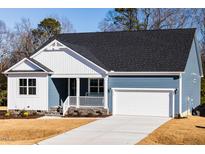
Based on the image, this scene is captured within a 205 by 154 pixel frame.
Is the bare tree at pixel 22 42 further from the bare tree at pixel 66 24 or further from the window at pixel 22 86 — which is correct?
the window at pixel 22 86

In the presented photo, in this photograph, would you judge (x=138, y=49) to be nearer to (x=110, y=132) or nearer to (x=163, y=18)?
(x=110, y=132)

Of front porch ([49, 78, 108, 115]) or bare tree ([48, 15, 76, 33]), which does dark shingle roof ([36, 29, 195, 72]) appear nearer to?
front porch ([49, 78, 108, 115])

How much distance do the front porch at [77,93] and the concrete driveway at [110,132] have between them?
3.34 m

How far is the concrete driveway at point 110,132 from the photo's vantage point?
14.5 meters

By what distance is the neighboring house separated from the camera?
24.2 m

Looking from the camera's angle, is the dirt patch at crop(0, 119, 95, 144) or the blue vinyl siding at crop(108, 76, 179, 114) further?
the blue vinyl siding at crop(108, 76, 179, 114)

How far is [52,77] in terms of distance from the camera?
2595 cm

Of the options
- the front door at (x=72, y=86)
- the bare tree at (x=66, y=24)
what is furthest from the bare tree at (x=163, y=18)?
the front door at (x=72, y=86)

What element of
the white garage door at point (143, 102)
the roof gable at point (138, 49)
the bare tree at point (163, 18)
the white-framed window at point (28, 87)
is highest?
the bare tree at point (163, 18)

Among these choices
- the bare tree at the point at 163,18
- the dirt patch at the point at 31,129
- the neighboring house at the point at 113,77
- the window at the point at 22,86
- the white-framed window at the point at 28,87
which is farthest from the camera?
the bare tree at the point at 163,18

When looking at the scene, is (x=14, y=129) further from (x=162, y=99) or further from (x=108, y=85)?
(x=162, y=99)

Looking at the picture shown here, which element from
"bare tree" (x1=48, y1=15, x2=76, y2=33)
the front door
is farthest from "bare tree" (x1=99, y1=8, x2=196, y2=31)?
the front door

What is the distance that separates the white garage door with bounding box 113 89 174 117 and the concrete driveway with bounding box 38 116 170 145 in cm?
220
